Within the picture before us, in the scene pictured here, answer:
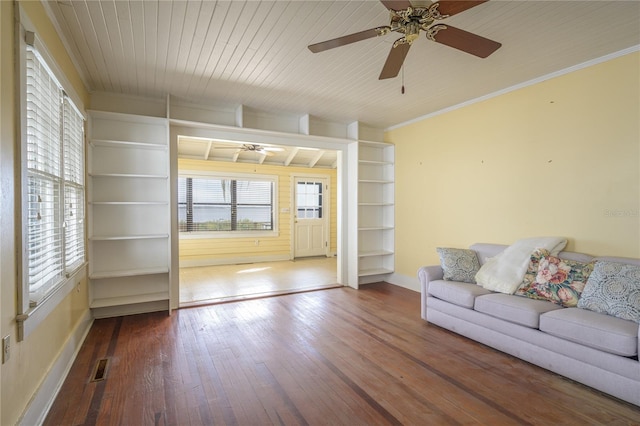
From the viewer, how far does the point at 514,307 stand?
270cm

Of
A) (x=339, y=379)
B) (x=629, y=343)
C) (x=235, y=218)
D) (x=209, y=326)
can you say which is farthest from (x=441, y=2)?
(x=235, y=218)

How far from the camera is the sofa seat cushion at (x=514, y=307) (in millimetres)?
2576

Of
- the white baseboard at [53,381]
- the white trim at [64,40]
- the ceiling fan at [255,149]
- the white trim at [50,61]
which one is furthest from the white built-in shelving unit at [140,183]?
the ceiling fan at [255,149]

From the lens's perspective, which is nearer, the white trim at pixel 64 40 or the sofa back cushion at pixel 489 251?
the white trim at pixel 64 40

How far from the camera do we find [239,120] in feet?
14.3

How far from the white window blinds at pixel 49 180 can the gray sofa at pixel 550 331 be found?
338 cm

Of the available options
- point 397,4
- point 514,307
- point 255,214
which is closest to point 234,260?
point 255,214

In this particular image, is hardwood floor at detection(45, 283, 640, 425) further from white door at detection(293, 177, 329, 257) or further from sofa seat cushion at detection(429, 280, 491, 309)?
white door at detection(293, 177, 329, 257)

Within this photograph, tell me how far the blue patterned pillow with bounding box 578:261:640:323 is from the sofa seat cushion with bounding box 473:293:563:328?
254 mm

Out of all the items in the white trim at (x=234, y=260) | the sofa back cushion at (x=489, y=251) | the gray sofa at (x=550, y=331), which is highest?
the sofa back cushion at (x=489, y=251)

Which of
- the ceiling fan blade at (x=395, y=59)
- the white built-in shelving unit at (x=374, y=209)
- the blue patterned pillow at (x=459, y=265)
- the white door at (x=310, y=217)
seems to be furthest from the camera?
the white door at (x=310, y=217)

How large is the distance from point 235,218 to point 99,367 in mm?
5172

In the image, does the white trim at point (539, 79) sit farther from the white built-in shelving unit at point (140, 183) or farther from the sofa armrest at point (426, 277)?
the sofa armrest at point (426, 277)

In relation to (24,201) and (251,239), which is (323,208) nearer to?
(251,239)
